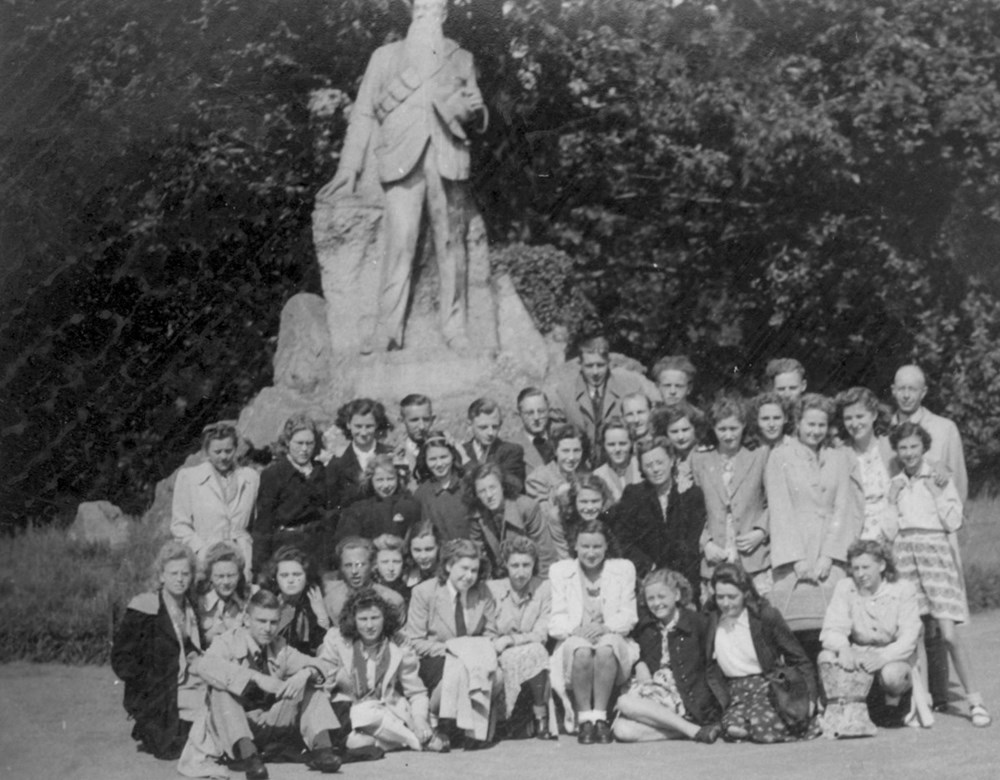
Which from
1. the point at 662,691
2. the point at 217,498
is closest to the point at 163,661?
the point at 217,498

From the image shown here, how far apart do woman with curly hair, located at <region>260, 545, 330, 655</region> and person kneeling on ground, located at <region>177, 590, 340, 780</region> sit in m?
0.15

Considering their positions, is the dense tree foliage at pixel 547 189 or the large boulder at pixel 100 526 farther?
the dense tree foliage at pixel 547 189

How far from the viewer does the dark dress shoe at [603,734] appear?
6.67m

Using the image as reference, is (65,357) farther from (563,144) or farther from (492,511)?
(492,511)

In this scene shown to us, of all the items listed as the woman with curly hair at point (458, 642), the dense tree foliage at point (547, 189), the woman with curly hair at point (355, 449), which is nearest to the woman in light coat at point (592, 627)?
the woman with curly hair at point (458, 642)

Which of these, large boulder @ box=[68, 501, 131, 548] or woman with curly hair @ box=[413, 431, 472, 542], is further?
large boulder @ box=[68, 501, 131, 548]

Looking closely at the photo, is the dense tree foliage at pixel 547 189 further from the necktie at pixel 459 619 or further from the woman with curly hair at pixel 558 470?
the necktie at pixel 459 619

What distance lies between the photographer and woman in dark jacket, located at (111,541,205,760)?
6.55 metres

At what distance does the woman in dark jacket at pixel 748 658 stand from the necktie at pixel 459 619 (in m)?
0.96

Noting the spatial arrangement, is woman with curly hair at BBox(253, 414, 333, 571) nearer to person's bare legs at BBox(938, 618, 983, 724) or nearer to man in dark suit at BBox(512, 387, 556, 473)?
man in dark suit at BBox(512, 387, 556, 473)

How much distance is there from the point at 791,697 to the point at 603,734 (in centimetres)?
73

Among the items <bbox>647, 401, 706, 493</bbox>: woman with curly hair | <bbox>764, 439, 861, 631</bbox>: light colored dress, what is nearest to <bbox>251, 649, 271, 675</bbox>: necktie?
<bbox>647, 401, 706, 493</bbox>: woman with curly hair

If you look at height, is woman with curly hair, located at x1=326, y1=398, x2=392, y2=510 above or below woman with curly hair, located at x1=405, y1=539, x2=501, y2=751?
above

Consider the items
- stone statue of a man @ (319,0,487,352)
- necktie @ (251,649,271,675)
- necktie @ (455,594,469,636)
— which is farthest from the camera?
stone statue of a man @ (319,0,487,352)
